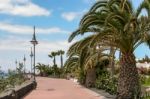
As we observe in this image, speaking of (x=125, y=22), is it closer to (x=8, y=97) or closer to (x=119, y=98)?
(x=119, y=98)

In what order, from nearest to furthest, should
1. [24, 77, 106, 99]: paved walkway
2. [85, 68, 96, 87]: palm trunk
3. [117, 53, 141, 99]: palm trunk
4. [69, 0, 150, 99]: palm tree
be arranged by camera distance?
[69, 0, 150, 99]: palm tree
[117, 53, 141, 99]: palm trunk
[24, 77, 106, 99]: paved walkway
[85, 68, 96, 87]: palm trunk

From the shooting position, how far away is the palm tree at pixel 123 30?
22.0 metres

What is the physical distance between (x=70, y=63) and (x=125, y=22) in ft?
115

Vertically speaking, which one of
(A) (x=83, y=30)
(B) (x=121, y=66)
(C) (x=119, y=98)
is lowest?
(C) (x=119, y=98)

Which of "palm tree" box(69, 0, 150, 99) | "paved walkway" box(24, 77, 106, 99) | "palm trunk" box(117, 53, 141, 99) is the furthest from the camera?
"paved walkway" box(24, 77, 106, 99)

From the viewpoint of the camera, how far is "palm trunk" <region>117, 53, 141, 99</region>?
23.0 meters

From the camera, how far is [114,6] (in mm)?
22969

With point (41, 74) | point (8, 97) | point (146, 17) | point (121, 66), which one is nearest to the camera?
point (8, 97)

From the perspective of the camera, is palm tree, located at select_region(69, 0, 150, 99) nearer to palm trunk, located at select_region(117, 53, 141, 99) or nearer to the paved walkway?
palm trunk, located at select_region(117, 53, 141, 99)

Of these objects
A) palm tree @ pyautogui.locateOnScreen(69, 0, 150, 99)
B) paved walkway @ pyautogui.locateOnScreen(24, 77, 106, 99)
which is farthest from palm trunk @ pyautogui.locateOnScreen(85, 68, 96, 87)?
palm tree @ pyautogui.locateOnScreen(69, 0, 150, 99)

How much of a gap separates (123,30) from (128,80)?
106 inches

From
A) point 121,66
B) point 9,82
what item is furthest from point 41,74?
point 121,66

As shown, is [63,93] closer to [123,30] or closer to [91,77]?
[123,30]

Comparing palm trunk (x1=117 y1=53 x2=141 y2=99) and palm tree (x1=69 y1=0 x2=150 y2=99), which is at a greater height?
palm tree (x1=69 y1=0 x2=150 y2=99)
